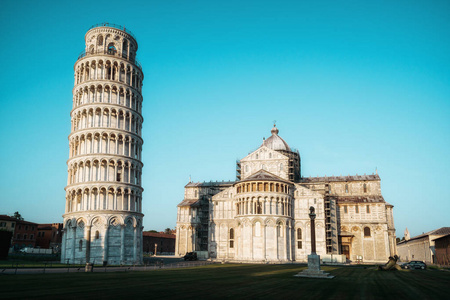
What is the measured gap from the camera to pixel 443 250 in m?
66.8

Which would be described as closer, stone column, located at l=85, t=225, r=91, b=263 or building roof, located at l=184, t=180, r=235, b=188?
stone column, located at l=85, t=225, r=91, b=263

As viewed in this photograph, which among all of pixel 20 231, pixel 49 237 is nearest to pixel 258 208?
pixel 49 237

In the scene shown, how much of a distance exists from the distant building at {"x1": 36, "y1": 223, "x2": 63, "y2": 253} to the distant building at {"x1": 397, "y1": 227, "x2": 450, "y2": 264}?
88528mm

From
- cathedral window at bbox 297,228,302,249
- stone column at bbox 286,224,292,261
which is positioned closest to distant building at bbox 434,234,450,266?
cathedral window at bbox 297,228,302,249

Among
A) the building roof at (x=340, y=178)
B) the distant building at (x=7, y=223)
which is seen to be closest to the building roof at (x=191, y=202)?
the building roof at (x=340, y=178)

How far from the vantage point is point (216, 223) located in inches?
3095

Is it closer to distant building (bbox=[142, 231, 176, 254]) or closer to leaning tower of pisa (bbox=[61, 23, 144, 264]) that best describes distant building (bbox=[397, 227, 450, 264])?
leaning tower of pisa (bbox=[61, 23, 144, 264])

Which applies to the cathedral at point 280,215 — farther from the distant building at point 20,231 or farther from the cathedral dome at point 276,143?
the distant building at point 20,231

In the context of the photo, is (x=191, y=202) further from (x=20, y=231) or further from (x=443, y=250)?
(x=443, y=250)

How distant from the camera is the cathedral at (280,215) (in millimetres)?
67938

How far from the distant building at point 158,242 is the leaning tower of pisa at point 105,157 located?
200 feet

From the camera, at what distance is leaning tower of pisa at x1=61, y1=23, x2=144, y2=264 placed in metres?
51.8

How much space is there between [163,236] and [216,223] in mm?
54103

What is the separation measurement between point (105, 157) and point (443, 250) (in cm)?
6085
